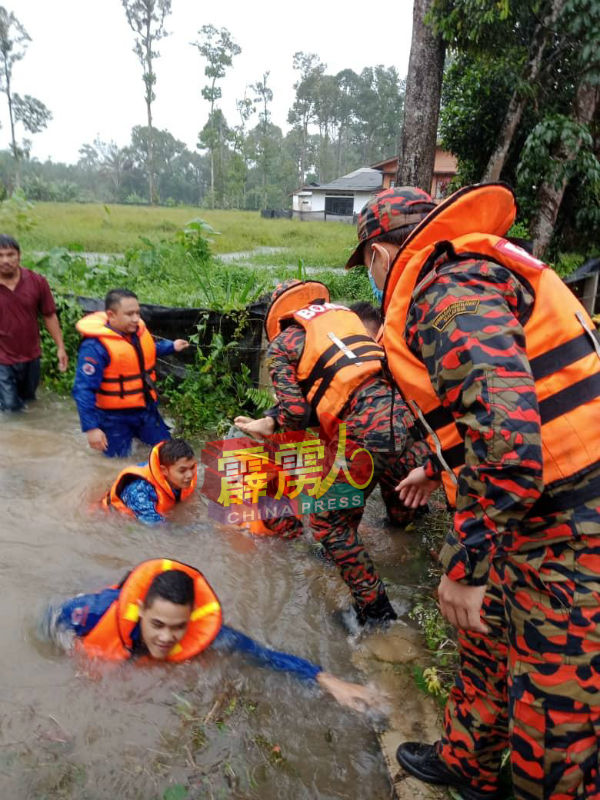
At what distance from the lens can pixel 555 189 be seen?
773 cm

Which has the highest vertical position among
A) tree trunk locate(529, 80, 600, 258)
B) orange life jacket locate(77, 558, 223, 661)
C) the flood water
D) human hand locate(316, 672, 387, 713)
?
tree trunk locate(529, 80, 600, 258)

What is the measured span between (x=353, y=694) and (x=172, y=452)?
1.69 metres

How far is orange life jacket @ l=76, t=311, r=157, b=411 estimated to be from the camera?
414 cm

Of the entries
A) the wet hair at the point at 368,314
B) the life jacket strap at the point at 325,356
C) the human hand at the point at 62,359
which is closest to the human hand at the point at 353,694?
the life jacket strap at the point at 325,356

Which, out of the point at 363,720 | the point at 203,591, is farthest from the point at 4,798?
the point at 363,720

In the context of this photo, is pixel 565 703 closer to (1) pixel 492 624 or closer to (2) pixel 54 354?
(1) pixel 492 624

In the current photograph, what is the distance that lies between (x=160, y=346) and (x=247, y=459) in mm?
1365

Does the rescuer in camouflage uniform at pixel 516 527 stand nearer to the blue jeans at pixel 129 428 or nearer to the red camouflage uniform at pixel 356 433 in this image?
the red camouflage uniform at pixel 356 433

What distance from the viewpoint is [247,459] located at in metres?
4.02

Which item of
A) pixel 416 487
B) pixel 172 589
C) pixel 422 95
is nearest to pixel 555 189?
pixel 422 95

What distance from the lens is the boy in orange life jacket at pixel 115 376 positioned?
13.4ft

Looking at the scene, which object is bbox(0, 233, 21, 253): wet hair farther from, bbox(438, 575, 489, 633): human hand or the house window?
the house window

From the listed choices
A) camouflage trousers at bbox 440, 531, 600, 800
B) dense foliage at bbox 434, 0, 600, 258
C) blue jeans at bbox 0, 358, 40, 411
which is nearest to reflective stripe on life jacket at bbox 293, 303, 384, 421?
camouflage trousers at bbox 440, 531, 600, 800

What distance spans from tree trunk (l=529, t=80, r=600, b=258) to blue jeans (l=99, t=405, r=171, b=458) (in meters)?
6.00
